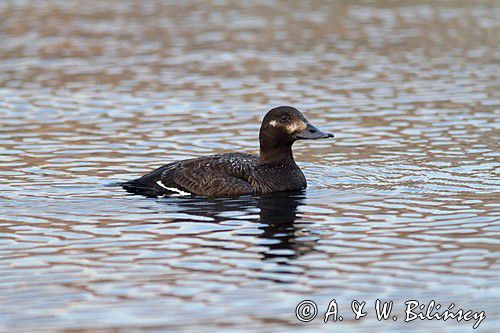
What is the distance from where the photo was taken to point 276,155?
14328 mm

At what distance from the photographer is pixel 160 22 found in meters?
31.0

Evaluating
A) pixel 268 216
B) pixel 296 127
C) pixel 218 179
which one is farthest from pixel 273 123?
pixel 268 216

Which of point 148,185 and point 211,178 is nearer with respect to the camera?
point 211,178

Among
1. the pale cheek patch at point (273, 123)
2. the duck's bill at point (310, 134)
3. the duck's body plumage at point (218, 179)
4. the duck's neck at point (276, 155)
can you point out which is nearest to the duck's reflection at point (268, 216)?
the duck's body plumage at point (218, 179)

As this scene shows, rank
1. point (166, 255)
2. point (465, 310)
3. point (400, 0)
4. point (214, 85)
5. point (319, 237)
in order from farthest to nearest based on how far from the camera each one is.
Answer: point (400, 0) → point (214, 85) → point (319, 237) → point (166, 255) → point (465, 310)

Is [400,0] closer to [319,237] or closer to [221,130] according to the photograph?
[221,130]

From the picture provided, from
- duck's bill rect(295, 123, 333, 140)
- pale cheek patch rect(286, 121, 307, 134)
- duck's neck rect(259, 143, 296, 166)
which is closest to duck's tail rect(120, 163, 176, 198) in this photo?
duck's neck rect(259, 143, 296, 166)

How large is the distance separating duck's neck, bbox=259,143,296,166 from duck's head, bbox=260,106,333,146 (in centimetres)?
5

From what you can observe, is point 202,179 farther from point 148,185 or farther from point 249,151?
point 249,151

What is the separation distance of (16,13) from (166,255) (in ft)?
75.7

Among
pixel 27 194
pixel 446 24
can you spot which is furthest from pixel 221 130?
pixel 446 24

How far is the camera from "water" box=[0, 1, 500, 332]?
9.45m

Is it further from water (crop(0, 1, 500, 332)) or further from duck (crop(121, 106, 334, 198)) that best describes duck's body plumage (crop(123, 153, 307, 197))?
water (crop(0, 1, 500, 332))

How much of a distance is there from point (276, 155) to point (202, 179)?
108 cm
